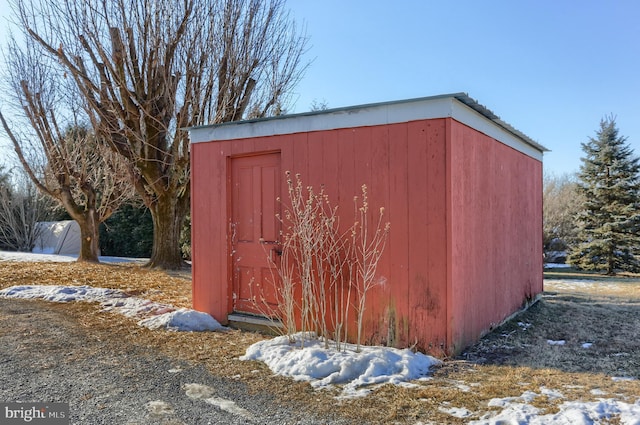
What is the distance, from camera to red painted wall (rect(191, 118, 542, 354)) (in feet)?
13.9

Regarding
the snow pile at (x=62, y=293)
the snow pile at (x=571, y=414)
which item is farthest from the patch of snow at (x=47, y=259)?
the snow pile at (x=571, y=414)

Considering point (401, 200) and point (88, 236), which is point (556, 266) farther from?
point (88, 236)

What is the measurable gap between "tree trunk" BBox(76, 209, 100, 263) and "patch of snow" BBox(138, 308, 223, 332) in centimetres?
952

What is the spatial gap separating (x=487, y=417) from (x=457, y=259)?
1723 mm

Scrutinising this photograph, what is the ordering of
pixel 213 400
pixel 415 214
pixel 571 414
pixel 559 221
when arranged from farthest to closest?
pixel 559 221
pixel 415 214
pixel 213 400
pixel 571 414

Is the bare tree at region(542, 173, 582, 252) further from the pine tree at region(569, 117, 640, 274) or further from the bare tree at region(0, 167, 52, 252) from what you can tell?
the bare tree at region(0, 167, 52, 252)

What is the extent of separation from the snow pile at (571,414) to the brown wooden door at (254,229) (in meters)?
2.89

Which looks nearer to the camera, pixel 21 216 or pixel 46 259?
pixel 46 259

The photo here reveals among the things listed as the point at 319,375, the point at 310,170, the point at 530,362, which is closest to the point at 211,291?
the point at 310,170

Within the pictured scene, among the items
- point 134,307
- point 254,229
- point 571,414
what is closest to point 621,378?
point 571,414

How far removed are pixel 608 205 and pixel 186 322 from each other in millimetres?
16142

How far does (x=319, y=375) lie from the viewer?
3.73 meters

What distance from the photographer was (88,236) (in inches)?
548

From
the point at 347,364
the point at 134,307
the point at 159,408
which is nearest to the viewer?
the point at 159,408
